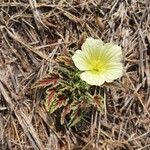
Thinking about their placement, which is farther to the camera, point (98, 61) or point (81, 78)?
point (98, 61)

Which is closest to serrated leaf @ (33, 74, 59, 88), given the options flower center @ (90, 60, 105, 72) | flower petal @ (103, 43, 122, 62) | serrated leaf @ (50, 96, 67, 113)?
serrated leaf @ (50, 96, 67, 113)

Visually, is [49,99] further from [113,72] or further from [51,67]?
A: [113,72]

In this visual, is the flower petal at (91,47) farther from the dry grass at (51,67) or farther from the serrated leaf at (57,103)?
the serrated leaf at (57,103)

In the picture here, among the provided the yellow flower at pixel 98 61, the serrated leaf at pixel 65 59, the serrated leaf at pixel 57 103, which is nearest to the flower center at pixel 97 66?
the yellow flower at pixel 98 61

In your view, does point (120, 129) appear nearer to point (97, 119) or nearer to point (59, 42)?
point (97, 119)

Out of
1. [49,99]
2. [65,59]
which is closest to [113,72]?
[65,59]

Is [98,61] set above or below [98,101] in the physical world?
above

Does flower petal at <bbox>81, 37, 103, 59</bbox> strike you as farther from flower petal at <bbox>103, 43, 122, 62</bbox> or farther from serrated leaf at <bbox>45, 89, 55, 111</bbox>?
serrated leaf at <bbox>45, 89, 55, 111</bbox>
